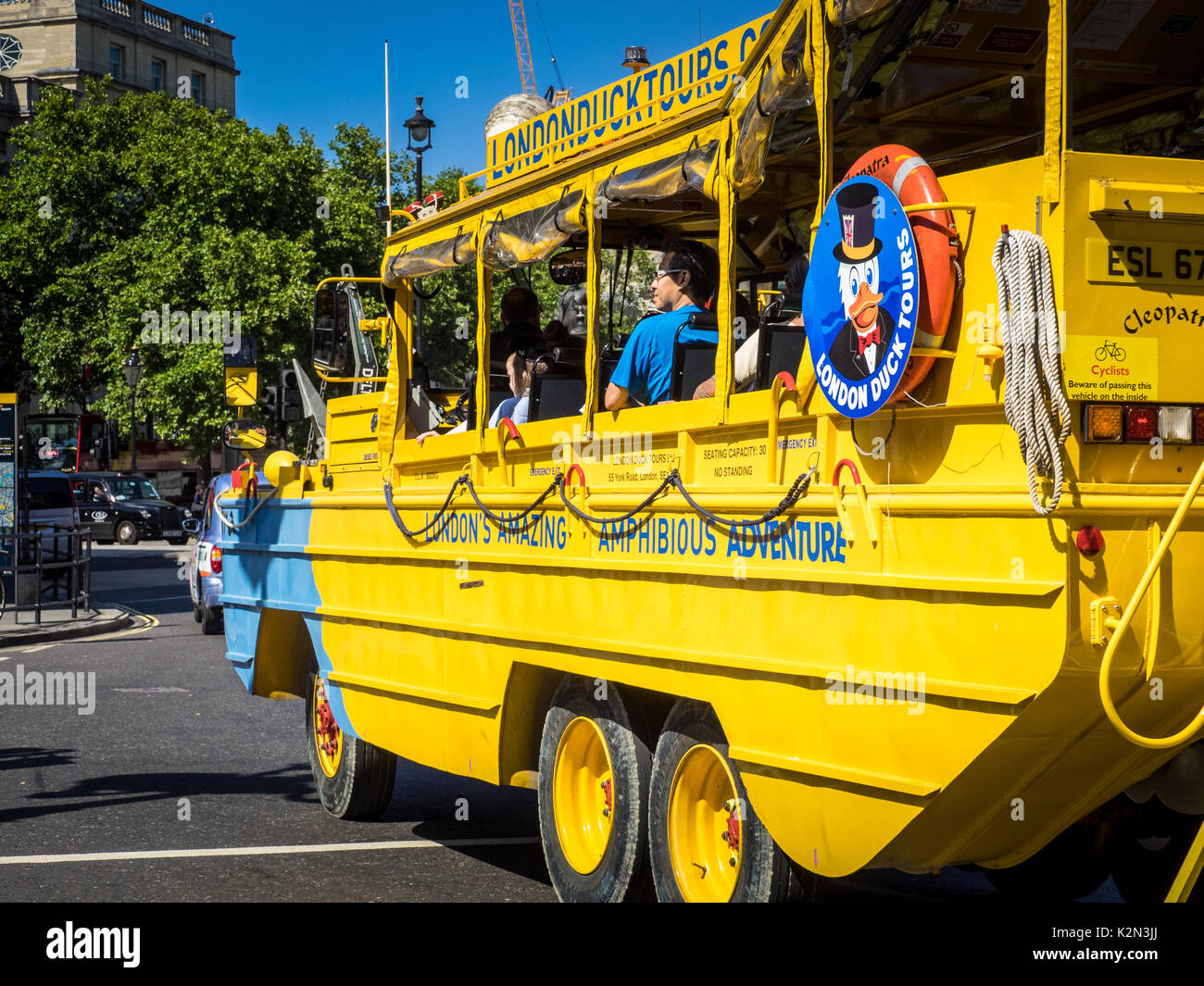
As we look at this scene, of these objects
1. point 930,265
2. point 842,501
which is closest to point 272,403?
point 842,501

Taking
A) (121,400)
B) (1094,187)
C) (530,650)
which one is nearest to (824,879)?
(530,650)

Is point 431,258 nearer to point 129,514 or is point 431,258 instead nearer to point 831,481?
point 831,481

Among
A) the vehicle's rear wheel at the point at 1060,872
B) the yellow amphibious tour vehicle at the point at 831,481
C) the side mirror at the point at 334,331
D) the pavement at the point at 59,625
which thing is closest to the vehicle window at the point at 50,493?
the pavement at the point at 59,625

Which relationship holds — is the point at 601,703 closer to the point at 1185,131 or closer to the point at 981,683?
the point at 981,683

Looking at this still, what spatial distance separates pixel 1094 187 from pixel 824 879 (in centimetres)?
214

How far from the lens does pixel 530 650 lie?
602 centimetres

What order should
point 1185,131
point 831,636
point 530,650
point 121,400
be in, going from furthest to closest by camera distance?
point 121,400, point 530,650, point 1185,131, point 831,636

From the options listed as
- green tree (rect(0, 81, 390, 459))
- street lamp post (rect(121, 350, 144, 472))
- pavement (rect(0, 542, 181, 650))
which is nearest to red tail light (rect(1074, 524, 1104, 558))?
pavement (rect(0, 542, 181, 650))

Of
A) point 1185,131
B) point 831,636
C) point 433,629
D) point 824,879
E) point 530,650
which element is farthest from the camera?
point 433,629

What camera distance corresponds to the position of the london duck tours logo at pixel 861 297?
3.96 metres

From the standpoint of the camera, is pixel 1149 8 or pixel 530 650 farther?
pixel 530 650

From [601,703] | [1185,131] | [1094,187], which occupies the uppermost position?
[1185,131]

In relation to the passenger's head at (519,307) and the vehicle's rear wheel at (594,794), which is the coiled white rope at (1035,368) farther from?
the passenger's head at (519,307)

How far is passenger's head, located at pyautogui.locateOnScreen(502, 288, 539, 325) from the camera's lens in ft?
23.7
